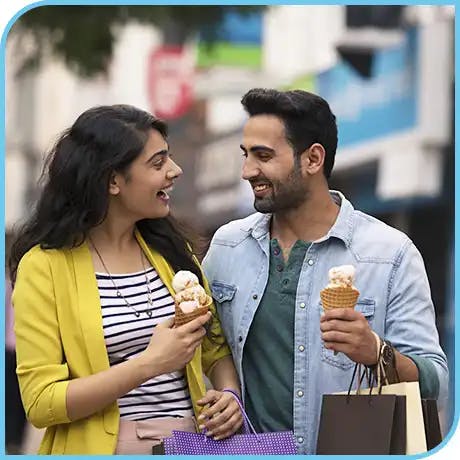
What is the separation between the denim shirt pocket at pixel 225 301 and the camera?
12.8ft

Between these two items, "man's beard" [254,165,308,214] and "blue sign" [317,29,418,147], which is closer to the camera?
"man's beard" [254,165,308,214]

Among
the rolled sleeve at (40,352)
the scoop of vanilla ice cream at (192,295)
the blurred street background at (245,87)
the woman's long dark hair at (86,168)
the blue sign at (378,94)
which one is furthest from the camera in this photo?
the blue sign at (378,94)

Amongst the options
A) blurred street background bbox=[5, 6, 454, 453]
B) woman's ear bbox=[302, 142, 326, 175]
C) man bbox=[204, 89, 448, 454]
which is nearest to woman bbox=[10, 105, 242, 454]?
man bbox=[204, 89, 448, 454]

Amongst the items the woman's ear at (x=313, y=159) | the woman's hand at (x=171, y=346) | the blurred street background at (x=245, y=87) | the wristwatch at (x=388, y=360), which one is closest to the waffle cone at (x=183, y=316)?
the woman's hand at (x=171, y=346)

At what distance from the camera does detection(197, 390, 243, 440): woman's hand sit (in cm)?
362

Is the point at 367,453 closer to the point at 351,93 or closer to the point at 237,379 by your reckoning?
the point at 237,379

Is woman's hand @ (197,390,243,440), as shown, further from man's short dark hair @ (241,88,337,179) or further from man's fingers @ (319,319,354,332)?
man's short dark hair @ (241,88,337,179)

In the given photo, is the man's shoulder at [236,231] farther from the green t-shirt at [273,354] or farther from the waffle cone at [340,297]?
the waffle cone at [340,297]

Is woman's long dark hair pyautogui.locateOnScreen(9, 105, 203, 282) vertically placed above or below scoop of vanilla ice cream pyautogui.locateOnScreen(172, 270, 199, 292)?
above

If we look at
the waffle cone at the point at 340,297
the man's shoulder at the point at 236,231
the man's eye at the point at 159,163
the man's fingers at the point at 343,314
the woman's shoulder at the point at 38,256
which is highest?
the man's eye at the point at 159,163

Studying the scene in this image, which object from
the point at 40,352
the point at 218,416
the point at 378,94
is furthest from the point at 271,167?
the point at 378,94

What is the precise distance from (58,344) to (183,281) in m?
0.40

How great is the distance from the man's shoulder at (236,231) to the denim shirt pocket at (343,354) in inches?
15.0

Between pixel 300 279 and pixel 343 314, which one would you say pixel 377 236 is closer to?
pixel 300 279
